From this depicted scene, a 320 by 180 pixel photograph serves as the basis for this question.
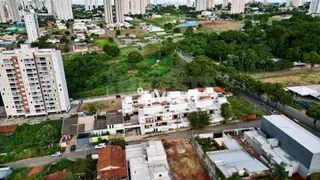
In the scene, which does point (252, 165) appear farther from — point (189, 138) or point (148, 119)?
point (148, 119)

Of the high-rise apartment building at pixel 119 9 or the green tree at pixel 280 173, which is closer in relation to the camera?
the green tree at pixel 280 173

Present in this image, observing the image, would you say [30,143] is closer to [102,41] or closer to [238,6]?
[102,41]

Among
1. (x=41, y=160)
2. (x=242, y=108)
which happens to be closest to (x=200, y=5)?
(x=242, y=108)

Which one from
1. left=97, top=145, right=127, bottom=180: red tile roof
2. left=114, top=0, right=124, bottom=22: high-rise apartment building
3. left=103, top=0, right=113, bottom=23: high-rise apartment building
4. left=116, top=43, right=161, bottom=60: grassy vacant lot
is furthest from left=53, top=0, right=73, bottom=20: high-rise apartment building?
left=97, top=145, right=127, bottom=180: red tile roof

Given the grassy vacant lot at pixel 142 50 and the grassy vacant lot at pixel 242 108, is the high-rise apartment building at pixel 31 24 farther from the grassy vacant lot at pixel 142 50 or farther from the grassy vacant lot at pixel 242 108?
the grassy vacant lot at pixel 242 108

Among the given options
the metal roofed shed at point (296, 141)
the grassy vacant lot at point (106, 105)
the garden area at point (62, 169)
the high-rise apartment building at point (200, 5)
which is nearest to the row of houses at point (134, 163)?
the garden area at point (62, 169)

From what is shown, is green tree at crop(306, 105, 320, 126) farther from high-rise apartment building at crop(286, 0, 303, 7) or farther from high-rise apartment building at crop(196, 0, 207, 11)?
high-rise apartment building at crop(286, 0, 303, 7)
